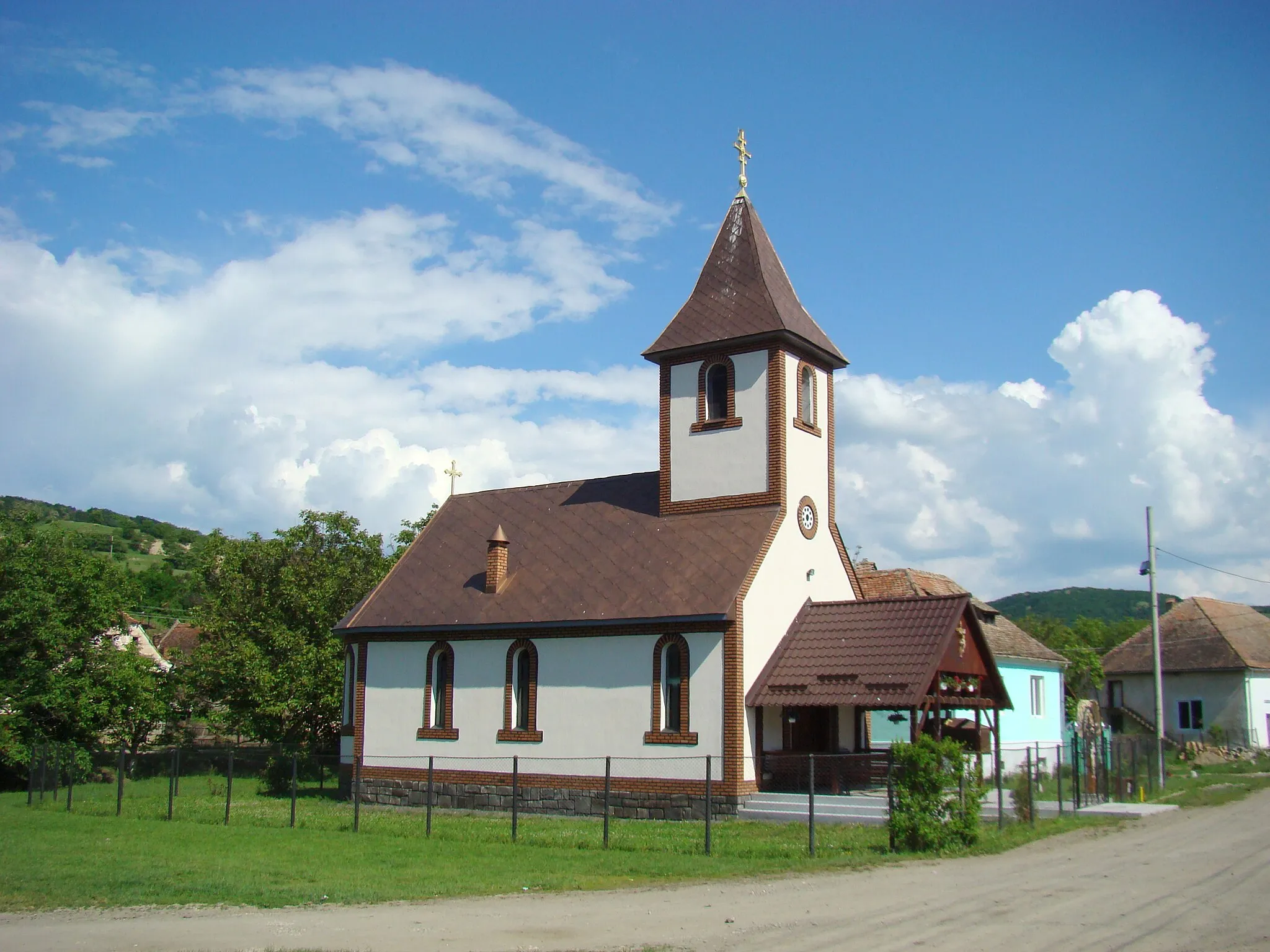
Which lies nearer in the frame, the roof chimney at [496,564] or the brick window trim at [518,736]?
the brick window trim at [518,736]

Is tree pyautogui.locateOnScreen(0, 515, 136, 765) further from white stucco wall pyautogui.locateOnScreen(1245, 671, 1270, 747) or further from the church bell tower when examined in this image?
white stucco wall pyautogui.locateOnScreen(1245, 671, 1270, 747)

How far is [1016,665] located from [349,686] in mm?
20678

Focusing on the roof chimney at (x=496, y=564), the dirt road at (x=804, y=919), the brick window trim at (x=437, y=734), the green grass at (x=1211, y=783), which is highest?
the roof chimney at (x=496, y=564)

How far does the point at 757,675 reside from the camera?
24.0 m

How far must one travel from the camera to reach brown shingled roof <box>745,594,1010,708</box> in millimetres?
22141

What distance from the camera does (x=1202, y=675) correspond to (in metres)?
49.6

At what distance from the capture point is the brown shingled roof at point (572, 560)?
81.6 ft

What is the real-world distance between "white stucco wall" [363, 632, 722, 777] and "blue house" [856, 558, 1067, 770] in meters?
12.7

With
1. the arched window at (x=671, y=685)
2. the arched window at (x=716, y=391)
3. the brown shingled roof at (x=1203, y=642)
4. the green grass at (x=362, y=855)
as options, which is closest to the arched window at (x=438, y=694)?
the green grass at (x=362, y=855)

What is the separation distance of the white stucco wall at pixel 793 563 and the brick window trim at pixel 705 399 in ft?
4.22

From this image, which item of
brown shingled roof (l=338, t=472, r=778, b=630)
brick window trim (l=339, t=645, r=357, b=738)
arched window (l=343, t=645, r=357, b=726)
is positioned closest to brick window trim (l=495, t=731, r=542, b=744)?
brown shingled roof (l=338, t=472, r=778, b=630)

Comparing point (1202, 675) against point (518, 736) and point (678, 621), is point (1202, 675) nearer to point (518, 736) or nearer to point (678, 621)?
point (678, 621)

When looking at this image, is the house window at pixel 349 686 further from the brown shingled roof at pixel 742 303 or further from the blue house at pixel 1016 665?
the blue house at pixel 1016 665

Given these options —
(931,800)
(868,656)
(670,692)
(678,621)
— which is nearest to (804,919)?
(931,800)
